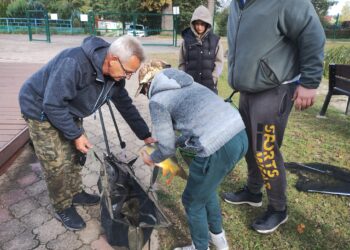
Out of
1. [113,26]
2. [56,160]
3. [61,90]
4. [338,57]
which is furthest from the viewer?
[113,26]

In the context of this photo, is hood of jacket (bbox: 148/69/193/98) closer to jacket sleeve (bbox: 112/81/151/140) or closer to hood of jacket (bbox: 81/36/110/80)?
hood of jacket (bbox: 81/36/110/80)

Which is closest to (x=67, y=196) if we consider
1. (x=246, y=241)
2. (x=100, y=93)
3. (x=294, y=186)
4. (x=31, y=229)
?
(x=31, y=229)

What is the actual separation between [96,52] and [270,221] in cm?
189

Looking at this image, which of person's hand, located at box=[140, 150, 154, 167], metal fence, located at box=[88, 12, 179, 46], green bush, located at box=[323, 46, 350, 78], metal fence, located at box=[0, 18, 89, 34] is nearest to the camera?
person's hand, located at box=[140, 150, 154, 167]

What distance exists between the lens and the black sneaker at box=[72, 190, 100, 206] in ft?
10.3

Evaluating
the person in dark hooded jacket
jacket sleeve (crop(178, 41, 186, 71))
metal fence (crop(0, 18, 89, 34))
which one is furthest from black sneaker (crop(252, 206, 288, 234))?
metal fence (crop(0, 18, 89, 34))

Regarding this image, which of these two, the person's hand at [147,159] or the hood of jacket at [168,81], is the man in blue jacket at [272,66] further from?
the person's hand at [147,159]

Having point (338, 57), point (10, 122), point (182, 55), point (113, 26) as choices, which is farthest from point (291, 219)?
point (113, 26)

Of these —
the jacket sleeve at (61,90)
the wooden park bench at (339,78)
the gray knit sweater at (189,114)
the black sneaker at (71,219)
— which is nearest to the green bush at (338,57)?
the wooden park bench at (339,78)

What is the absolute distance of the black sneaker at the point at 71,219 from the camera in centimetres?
280

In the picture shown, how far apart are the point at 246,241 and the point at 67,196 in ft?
4.88

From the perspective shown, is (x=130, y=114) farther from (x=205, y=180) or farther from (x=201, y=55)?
(x=201, y=55)

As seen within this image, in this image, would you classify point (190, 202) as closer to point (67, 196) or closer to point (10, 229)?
point (67, 196)

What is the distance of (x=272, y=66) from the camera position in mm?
2350
